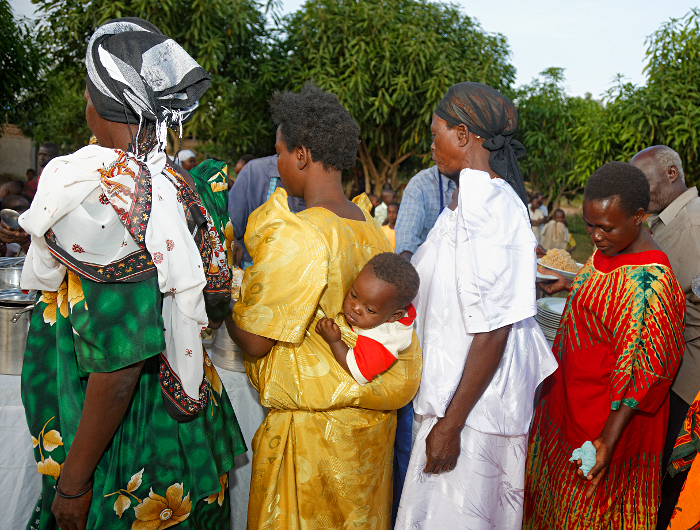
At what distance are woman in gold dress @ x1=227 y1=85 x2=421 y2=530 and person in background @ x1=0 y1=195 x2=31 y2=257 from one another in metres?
1.87

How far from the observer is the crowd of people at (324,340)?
1.25 meters

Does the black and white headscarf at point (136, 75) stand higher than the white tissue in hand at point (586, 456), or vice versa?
the black and white headscarf at point (136, 75)

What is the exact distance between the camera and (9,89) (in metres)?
10.6

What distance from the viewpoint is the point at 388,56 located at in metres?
12.3

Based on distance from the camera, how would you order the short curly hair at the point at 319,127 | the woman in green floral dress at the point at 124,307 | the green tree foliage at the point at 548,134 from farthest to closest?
the green tree foliage at the point at 548,134
the short curly hair at the point at 319,127
the woman in green floral dress at the point at 124,307

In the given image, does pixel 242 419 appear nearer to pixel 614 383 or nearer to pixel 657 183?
pixel 614 383

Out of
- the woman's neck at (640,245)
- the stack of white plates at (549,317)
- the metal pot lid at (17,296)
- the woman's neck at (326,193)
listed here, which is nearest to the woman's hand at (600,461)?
the woman's neck at (640,245)

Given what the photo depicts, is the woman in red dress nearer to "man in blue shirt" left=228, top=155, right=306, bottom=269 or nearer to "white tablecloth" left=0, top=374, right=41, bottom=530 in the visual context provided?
"white tablecloth" left=0, top=374, right=41, bottom=530

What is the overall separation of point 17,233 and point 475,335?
100 inches

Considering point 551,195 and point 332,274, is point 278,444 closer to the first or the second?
point 332,274

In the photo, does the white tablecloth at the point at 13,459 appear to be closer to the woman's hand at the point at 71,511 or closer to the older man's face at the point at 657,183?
the woman's hand at the point at 71,511

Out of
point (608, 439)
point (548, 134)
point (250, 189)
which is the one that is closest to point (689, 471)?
point (608, 439)

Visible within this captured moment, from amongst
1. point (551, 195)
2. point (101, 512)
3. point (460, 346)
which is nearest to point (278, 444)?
point (101, 512)

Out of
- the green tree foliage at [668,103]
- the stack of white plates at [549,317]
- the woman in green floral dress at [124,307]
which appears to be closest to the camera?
the woman in green floral dress at [124,307]
